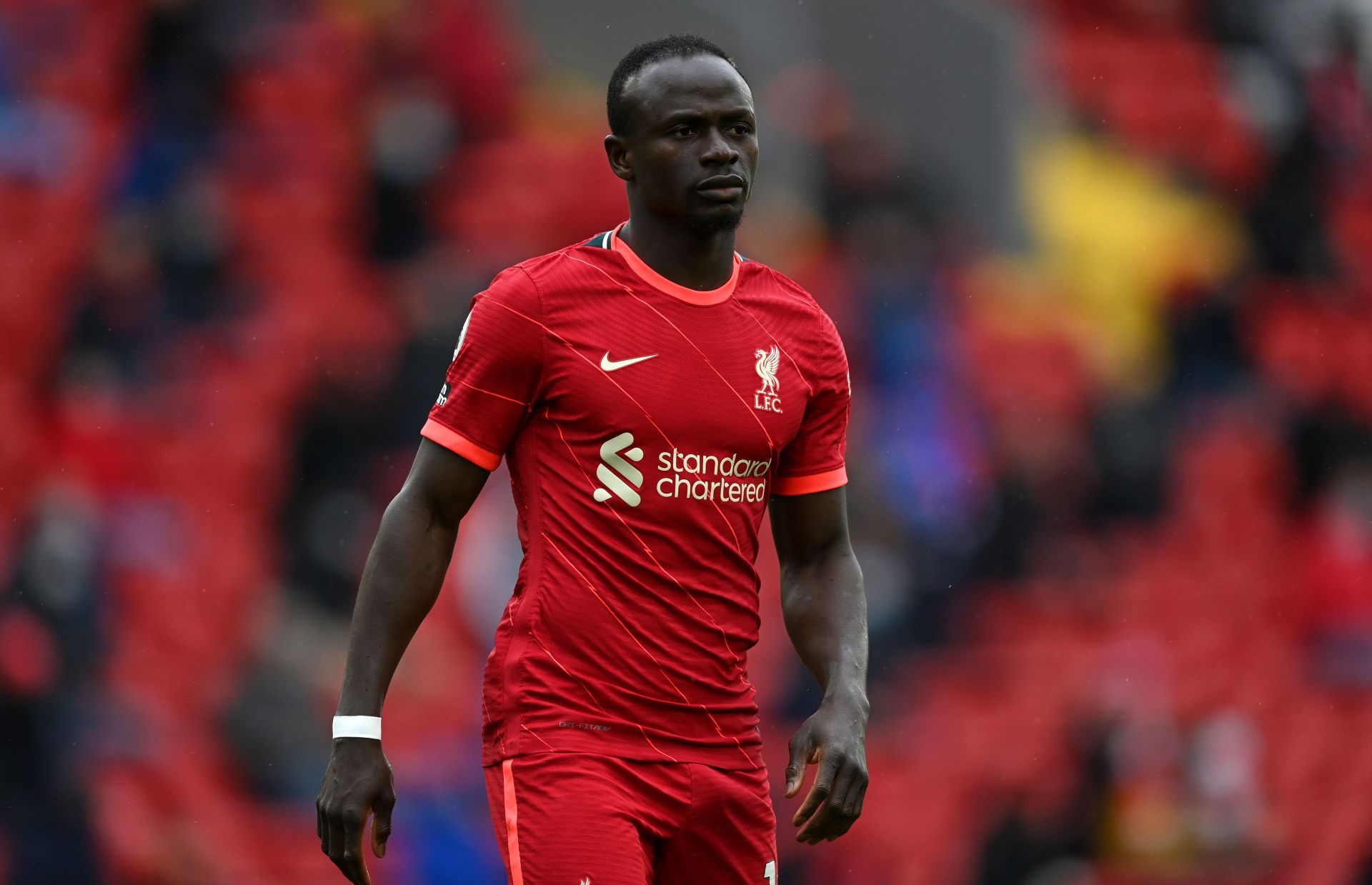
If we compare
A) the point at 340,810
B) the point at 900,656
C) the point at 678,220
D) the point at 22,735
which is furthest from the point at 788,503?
the point at 900,656

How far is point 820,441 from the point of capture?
3748mm

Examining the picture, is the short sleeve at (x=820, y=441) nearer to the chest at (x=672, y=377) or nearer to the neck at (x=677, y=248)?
→ the chest at (x=672, y=377)

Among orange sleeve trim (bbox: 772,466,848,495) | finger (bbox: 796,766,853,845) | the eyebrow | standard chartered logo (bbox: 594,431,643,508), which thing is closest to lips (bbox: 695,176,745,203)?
the eyebrow

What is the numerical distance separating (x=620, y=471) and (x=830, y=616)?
23.7 inches

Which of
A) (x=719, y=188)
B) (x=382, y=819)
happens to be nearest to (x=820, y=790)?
(x=382, y=819)

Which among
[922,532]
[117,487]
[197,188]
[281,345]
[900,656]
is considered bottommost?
[900,656]

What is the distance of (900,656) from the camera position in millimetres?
9758

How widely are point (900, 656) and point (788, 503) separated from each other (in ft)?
20.2

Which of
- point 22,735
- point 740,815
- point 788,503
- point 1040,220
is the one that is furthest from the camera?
point 1040,220

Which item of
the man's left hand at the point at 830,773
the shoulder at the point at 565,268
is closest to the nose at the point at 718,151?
the shoulder at the point at 565,268

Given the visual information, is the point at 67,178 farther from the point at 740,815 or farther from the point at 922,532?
the point at 740,815

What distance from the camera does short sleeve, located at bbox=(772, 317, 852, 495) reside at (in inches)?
146

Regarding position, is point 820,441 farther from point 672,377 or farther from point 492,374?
point 492,374

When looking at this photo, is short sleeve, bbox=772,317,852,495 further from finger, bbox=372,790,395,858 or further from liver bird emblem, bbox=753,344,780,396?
finger, bbox=372,790,395,858
